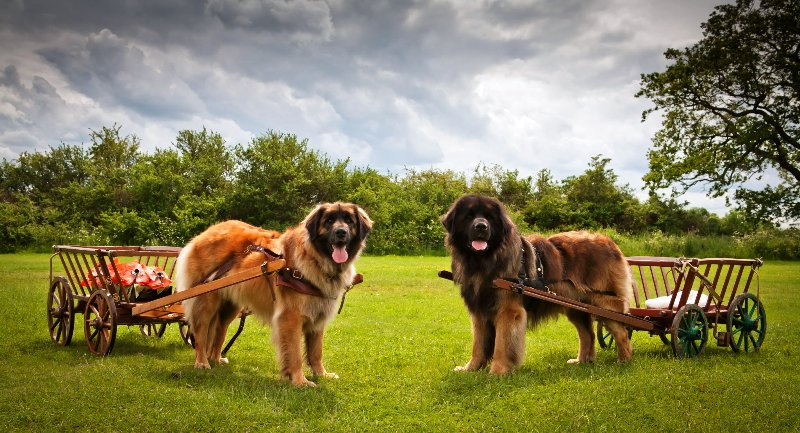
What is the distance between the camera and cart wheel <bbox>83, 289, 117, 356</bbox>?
7.20 meters

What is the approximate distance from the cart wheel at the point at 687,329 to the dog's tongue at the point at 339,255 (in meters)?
4.23

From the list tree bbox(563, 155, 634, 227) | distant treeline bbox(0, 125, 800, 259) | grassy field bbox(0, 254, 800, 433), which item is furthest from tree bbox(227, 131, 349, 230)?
grassy field bbox(0, 254, 800, 433)

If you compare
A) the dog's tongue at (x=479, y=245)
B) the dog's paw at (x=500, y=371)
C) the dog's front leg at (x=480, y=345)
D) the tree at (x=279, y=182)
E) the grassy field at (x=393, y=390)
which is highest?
the tree at (x=279, y=182)

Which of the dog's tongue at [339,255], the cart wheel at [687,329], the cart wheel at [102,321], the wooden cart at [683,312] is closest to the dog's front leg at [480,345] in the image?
the wooden cart at [683,312]

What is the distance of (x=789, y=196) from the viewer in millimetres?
29312

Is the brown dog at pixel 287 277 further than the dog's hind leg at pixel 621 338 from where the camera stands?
No

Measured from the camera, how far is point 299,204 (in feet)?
117

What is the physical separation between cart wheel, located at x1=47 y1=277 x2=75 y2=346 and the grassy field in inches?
9.0

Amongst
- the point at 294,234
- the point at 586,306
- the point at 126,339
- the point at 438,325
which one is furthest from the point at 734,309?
the point at 126,339

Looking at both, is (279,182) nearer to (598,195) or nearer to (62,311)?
(598,195)

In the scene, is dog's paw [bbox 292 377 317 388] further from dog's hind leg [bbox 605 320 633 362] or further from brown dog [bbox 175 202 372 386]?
dog's hind leg [bbox 605 320 633 362]

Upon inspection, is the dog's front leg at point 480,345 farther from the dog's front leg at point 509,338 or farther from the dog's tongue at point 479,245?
the dog's tongue at point 479,245

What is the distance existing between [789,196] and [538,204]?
14027 millimetres

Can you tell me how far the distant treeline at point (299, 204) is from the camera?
33188mm
